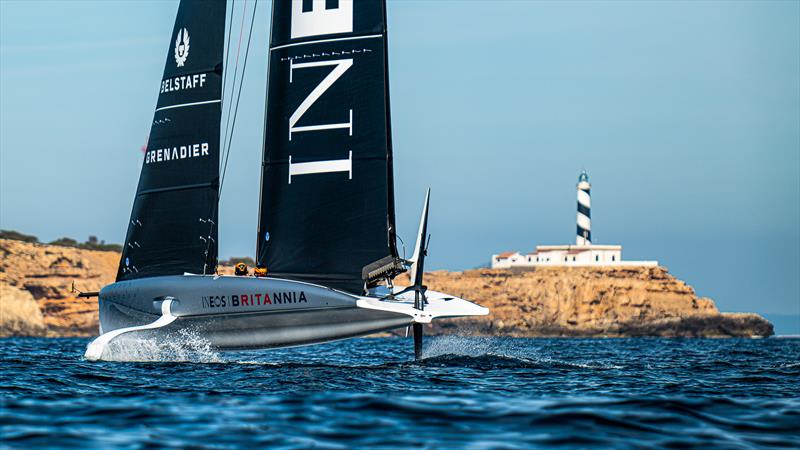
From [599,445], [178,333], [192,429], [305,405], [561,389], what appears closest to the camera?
[599,445]

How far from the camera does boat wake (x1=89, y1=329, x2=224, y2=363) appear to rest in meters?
20.5

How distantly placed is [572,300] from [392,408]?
79.9m

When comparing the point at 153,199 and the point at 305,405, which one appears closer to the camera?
the point at 305,405

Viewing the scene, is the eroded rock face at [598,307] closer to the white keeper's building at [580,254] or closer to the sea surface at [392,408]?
the white keeper's building at [580,254]

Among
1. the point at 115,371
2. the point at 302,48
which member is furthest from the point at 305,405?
the point at 302,48

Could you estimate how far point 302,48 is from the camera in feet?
70.1

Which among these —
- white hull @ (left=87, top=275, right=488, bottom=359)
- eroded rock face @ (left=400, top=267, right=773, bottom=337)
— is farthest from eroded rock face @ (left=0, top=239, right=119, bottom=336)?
white hull @ (left=87, top=275, right=488, bottom=359)

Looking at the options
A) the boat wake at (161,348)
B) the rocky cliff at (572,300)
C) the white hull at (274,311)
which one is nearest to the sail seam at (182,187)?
the white hull at (274,311)

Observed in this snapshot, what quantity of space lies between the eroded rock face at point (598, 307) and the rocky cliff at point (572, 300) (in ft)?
0.26

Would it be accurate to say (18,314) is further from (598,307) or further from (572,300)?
(598,307)

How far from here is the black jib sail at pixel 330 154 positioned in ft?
67.7

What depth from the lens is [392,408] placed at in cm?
1148

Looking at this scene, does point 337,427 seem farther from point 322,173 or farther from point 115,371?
point 322,173

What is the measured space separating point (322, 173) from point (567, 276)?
72.8m
